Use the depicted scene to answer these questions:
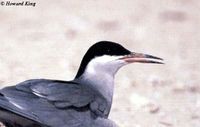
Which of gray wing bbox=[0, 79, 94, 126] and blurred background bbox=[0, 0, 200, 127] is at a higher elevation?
gray wing bbox=[0, 79, 94, 126]

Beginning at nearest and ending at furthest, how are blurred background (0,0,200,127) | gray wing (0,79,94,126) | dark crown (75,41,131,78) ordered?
gray wing (0,79,94,126), dark crown (75,41,131,78), blurred background (0,0,200,127)

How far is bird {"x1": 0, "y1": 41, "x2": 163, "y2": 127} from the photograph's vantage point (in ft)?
22.5

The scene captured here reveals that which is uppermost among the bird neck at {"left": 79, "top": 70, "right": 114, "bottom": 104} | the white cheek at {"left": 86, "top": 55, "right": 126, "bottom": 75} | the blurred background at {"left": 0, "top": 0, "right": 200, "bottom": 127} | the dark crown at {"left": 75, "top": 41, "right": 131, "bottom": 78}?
the dark crown at {"left": 75, "top": 41, "right": 131, "bottom": 78}

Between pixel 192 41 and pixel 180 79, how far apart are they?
6.27ft

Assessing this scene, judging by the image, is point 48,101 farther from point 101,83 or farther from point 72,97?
point 101,83

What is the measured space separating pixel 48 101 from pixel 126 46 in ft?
13.4

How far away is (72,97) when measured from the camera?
7137mm

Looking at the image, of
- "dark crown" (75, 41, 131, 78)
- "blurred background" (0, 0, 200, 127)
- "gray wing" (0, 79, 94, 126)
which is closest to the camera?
"gray wing" (0, 79, 94, 126)

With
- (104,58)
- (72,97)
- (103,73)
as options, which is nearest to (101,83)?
(103,73)

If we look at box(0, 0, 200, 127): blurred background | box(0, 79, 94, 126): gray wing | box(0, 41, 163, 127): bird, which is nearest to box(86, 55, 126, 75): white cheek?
box(0, 41, 163, 127): bird

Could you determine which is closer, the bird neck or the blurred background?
the bird neck

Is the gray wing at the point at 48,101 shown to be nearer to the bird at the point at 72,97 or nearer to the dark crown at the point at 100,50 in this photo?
the bird at the point at 72,97

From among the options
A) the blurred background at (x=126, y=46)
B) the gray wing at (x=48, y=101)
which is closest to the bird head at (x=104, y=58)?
the gray wing at (x=48, y=101)

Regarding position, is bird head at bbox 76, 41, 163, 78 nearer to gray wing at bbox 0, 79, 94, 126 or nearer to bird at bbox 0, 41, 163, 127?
bird at bbox 0, 41, 163, 127
